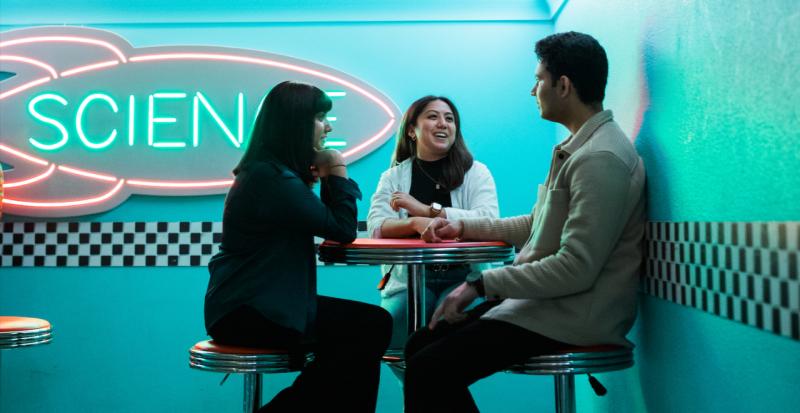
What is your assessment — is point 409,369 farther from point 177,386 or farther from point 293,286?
point 177,386

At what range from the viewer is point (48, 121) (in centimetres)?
413

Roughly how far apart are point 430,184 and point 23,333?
5.78ft

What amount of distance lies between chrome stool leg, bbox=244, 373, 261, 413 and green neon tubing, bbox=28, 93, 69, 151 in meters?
2.32

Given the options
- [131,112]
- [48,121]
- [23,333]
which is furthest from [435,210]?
[48,121]

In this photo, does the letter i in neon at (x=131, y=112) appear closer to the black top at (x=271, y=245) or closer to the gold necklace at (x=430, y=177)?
the gold necklace at (x=430, y=177)

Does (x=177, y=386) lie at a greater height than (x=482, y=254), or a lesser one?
lesser

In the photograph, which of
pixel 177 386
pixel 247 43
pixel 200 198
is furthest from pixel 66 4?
pixel 177 386

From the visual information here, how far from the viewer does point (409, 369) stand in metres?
2.13

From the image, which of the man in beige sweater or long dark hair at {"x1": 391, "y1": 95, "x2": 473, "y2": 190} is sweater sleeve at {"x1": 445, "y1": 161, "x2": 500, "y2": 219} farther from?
the man in beige sweater

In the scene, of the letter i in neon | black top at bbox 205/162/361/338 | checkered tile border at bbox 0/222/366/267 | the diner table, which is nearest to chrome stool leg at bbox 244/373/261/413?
black top at bbox 205/162/361/338

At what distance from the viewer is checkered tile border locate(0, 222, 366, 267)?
408cm

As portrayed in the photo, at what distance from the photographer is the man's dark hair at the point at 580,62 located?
2350 mm

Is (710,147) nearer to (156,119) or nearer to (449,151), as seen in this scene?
(449,151)

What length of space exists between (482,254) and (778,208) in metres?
0.98
